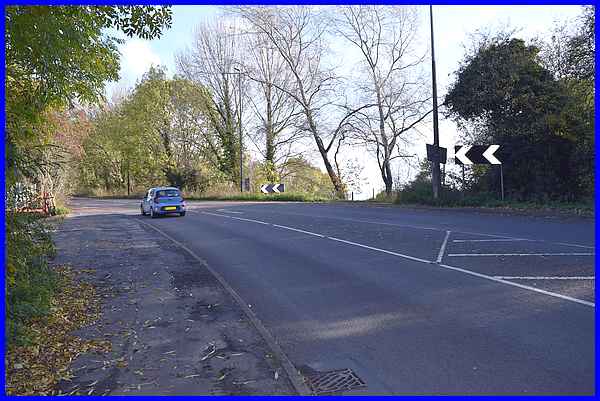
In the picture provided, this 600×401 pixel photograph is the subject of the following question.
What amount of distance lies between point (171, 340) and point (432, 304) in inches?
128

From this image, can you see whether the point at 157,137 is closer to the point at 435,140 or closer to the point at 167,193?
the point at 167,193

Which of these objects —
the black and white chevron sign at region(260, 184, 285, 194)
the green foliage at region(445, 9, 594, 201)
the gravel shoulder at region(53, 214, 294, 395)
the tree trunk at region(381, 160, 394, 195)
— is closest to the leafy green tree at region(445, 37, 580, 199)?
the green foliage at region(445, 9, 594, 201)

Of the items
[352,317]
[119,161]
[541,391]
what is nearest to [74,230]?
[352,317]

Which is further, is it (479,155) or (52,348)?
(479,155)

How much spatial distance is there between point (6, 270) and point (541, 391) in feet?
14.9

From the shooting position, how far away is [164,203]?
26.4m

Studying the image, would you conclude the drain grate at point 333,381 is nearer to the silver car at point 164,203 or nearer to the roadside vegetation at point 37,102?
the roadside vegetation at point 37,102

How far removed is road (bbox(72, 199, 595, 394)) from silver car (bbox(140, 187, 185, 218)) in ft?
40.3

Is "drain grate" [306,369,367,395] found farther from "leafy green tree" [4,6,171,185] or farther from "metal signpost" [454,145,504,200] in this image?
"metal signpost" [454,145,504,200]

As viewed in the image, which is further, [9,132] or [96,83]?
[96,83]

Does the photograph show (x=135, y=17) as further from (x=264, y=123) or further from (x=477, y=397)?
(x=264, y=123)

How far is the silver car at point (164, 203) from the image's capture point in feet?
86.1

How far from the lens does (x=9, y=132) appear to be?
6355 millimetres

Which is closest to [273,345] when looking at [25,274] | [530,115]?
[25,274]
